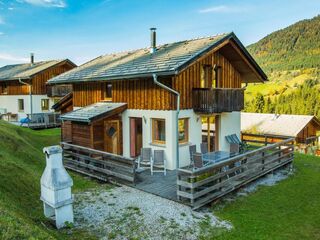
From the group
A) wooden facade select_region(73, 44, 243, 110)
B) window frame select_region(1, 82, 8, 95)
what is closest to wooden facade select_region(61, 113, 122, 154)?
wooden facade select_region(73, 44, 243, 110)

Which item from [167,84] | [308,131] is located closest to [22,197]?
[167,84]

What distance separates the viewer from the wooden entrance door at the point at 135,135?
45.2 feet

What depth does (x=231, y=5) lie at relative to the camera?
1347 inches

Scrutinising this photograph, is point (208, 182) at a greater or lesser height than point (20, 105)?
lesser

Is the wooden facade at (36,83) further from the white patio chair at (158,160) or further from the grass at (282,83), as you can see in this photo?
the grass at (282,83)

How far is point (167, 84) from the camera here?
1212 centimetres

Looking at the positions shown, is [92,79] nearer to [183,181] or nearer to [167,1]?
[183,181]

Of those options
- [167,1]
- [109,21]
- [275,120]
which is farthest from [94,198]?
[275,120]

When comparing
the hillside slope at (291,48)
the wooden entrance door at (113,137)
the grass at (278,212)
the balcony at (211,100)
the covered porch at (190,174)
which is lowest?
the grass at (278,212)

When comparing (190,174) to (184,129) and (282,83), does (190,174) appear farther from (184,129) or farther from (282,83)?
(282,83)

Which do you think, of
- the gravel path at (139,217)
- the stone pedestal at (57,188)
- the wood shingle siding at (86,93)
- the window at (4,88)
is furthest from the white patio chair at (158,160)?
the window at (4,88)

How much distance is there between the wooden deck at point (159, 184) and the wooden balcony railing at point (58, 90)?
20.7 metres

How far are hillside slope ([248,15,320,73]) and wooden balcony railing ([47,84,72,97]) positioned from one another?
10542cm

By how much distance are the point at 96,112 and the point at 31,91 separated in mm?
20391
